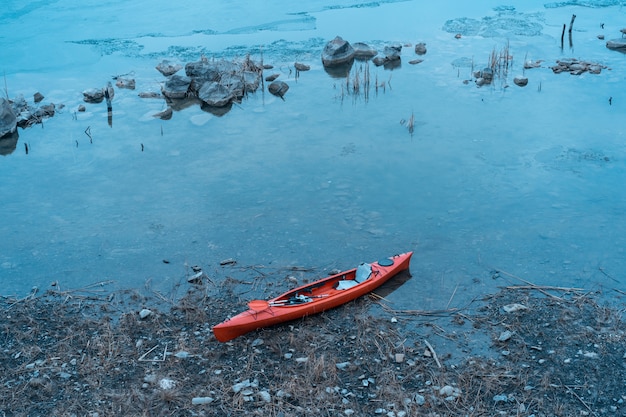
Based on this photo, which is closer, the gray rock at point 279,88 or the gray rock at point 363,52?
the gray rock at point 279,88

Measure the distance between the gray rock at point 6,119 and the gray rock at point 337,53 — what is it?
7.04m

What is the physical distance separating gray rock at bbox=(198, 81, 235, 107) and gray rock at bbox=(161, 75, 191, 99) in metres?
0.44

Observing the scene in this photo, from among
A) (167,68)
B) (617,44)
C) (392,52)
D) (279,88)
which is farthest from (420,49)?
(167,68)

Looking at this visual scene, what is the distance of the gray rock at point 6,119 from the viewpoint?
12.8 meters

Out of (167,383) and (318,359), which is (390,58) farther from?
(167,383)

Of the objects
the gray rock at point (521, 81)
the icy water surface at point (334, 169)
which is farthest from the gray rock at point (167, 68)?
the gray rock at point (521, 81)

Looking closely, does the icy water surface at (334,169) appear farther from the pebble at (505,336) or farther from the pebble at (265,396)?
the pebble at (265,396)

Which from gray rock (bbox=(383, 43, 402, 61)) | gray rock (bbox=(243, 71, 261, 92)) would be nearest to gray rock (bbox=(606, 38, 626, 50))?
gray rock (bbox=(383, 43, 402, 61))

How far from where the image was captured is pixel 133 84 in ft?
48.6

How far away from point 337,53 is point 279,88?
2317 millimetres

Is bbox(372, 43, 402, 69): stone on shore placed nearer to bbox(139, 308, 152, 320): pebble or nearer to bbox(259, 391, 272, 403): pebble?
bbox(139, 308, 152, 320): pebble

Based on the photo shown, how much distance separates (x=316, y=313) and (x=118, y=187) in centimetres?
488

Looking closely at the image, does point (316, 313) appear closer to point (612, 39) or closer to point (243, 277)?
point (243, 277)

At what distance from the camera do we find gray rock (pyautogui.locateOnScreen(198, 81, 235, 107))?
542 inches
